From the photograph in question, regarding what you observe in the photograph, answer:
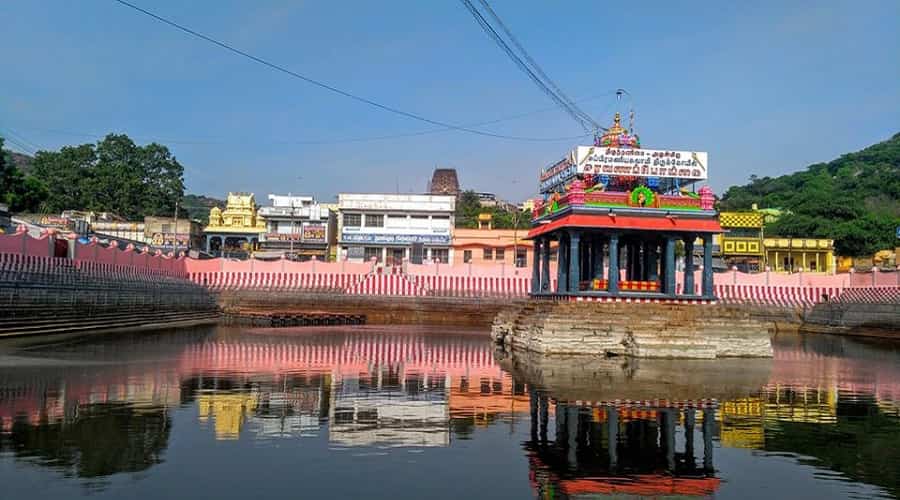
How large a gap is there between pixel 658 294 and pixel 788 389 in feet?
29.4

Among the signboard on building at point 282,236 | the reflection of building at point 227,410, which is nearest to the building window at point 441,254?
the signboard on building at point 282,236

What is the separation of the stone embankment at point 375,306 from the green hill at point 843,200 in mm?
39830

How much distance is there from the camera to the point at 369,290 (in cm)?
5553

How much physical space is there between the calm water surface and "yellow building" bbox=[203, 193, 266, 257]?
173ft

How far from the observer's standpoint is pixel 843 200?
78.4m

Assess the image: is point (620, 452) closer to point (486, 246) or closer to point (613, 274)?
point (613, 274)

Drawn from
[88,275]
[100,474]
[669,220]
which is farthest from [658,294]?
[88,275]

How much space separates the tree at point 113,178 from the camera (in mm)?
83625

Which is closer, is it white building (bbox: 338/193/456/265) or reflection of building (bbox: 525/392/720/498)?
reflection of building (bbox: 525/392/720/498)

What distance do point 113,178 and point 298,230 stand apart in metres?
27.3

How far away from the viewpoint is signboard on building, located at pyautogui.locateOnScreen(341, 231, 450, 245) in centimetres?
6875

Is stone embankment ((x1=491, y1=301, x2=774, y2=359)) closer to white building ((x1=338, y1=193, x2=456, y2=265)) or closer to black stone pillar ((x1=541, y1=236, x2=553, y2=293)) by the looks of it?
black stone pillar ((x1=541, y1=236, x2=553, y2=293))

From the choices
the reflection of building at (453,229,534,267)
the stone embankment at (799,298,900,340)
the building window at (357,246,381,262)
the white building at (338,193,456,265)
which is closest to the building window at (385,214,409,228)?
the white building at (338,193,456,265)

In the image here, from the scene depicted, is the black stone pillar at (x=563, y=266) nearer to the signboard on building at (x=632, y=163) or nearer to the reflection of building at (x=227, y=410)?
the signboard on building at (x=632, y=163)
